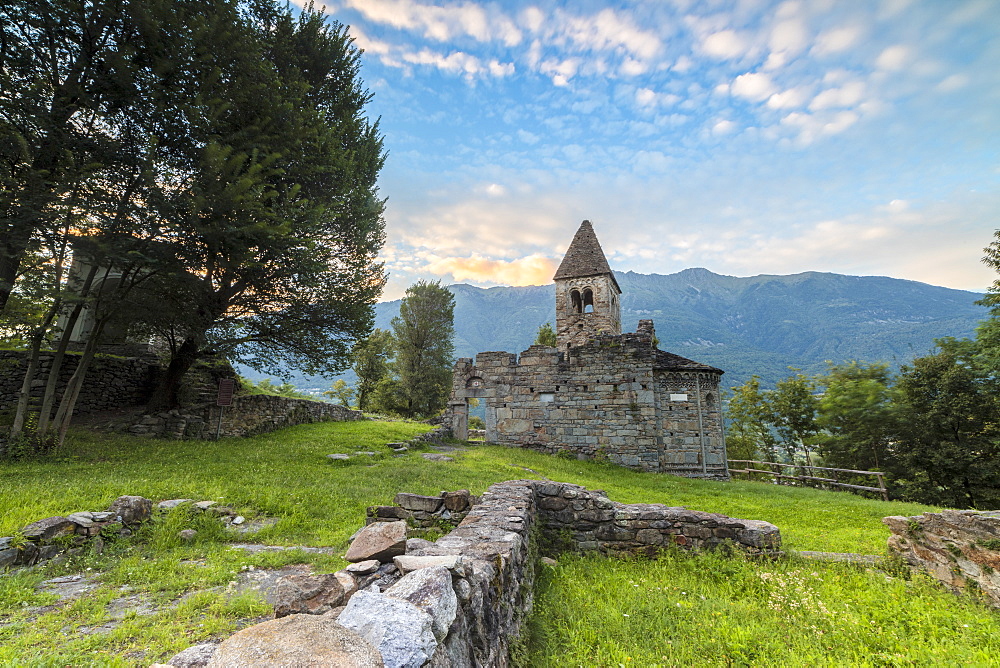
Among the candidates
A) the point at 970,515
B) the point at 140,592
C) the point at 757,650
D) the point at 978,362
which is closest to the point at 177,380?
the point at 140,592

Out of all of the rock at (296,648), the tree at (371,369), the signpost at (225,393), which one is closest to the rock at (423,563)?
the rock at (296,648)

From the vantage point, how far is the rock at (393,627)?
1.65 meters

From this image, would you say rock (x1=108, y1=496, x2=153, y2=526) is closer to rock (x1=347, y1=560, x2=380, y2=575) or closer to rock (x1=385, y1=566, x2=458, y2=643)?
rock (x1=347, y1=560, x2=380, y2=575)

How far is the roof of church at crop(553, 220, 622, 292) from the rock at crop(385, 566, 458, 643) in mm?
27569

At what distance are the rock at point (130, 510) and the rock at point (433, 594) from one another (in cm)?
518

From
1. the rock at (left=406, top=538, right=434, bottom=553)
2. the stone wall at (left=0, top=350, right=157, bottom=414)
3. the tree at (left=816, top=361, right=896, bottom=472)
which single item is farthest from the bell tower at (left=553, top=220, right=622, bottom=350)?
the rock at (left=406, top=538, right=434, bottom=553)

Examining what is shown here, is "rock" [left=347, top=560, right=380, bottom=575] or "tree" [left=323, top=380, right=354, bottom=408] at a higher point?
"tree" [left=323, top=380, right=354, bottom=408]

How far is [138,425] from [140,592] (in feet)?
35.6

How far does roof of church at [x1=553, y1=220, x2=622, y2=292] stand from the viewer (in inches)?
1133

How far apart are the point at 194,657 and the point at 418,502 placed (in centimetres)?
450

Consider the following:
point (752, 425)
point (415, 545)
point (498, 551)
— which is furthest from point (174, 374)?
point (752, 425)

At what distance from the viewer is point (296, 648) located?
1.50 metres

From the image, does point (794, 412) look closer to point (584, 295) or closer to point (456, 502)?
point (584, 295)

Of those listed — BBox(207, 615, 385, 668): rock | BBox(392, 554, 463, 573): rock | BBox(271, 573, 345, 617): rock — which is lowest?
BBox(271, 573, 345, 617): rock
